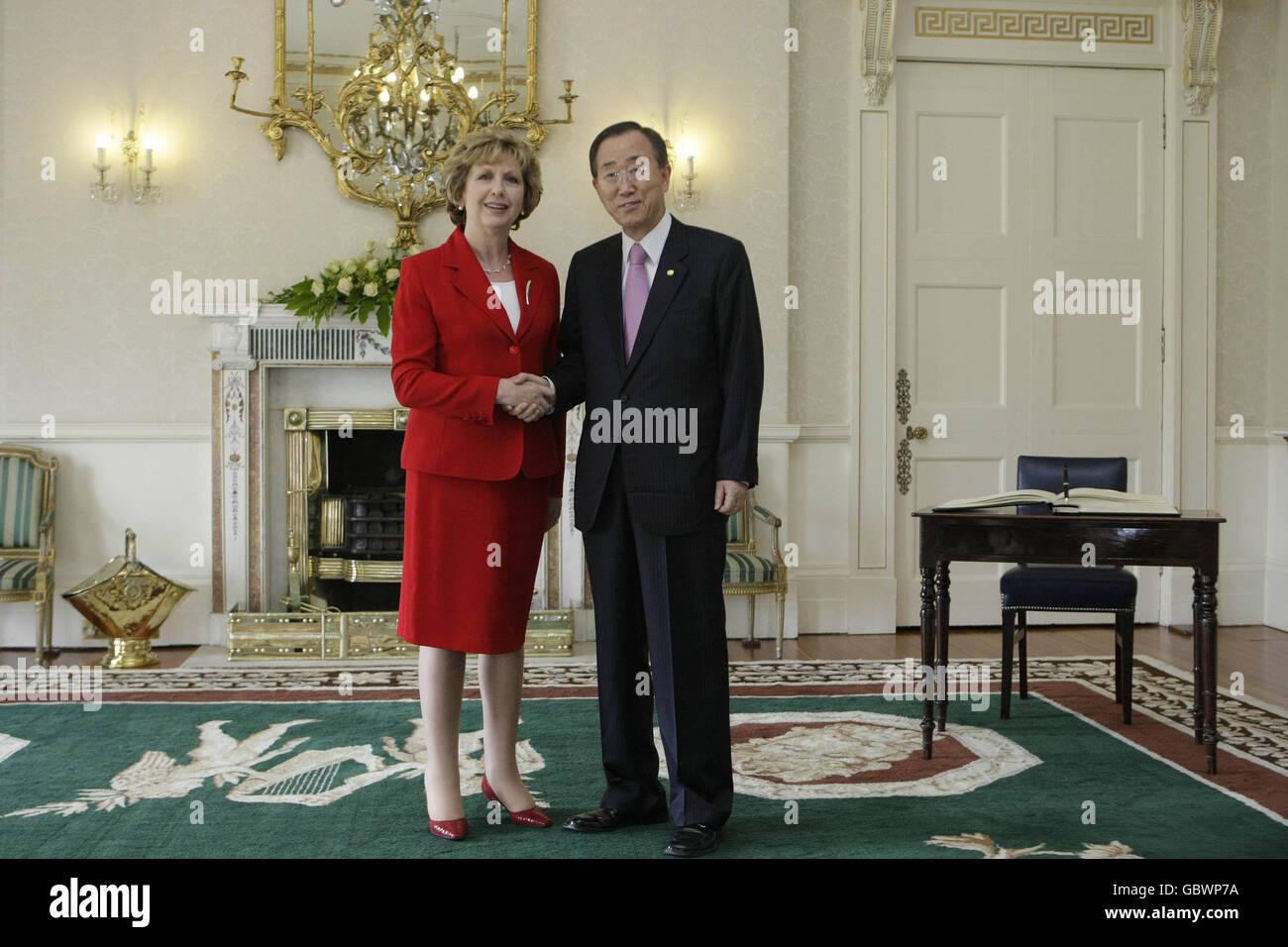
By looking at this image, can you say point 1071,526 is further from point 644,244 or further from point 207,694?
point 207,694

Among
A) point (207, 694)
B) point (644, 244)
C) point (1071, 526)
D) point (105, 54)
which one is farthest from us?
point (105, 54)

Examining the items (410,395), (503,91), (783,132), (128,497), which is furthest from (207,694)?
(783,132)

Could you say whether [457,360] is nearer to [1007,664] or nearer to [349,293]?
[1007,664]

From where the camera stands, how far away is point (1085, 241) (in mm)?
6023

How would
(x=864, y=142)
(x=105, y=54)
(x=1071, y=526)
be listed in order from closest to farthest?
(x=1071, y=526) < (x=105, y=54) < (x=864, y=142)

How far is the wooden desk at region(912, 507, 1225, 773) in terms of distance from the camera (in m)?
3.36

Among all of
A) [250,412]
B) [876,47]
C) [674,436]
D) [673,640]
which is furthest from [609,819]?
[876,47]

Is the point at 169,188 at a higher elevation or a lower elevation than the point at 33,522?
higher

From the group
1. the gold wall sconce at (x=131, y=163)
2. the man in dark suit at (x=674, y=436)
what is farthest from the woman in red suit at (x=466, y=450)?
the gold wall sconce at (x=131, y=163)

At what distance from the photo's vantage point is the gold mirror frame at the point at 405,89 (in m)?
5.48

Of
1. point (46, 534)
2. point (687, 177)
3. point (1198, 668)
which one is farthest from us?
point (687, 177)

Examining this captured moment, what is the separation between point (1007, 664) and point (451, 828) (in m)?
2.11

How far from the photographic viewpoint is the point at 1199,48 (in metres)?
5.91
